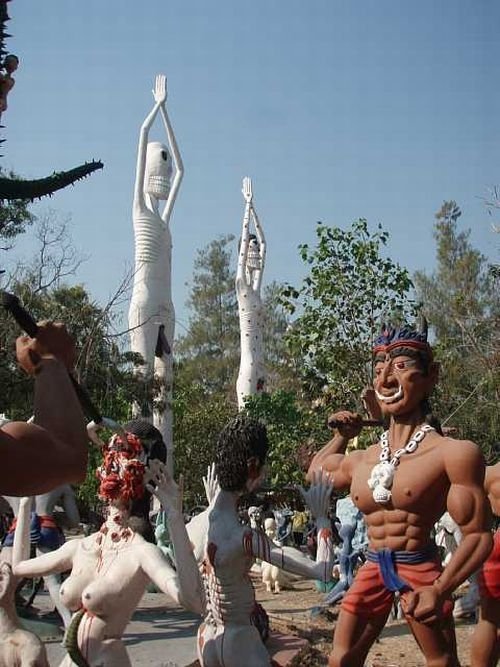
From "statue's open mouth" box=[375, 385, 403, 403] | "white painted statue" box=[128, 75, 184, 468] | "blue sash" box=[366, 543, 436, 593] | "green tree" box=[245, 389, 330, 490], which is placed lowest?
"blue sash" box=[366, 543, 436, 593]

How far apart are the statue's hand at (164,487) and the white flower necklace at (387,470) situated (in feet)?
4.13

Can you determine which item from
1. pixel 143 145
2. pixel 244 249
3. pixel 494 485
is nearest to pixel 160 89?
pixel 143 145

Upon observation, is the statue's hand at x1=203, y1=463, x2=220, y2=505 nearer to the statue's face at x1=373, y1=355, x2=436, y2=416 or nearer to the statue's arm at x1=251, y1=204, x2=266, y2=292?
the statue's face at x1=373, y1=355, x2=436, y2=416

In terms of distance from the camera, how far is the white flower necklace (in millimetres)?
4309

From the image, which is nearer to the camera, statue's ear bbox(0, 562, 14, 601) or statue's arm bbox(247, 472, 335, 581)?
statue's arm bbox(247, 472, 335, 581)

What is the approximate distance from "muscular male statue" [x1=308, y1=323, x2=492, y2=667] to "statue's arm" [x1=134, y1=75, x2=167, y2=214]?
15641mm

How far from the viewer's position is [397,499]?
4273 mm

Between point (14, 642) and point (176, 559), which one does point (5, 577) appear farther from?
point (176, 559)

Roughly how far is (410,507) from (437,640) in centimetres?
61

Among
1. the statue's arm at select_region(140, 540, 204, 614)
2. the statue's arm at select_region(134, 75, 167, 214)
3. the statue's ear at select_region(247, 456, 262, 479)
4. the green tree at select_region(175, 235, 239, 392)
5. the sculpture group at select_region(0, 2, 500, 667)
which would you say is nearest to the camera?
the statue's arm at select_region(140, 540, 204, 614)

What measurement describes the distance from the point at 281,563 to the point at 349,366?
7917mm

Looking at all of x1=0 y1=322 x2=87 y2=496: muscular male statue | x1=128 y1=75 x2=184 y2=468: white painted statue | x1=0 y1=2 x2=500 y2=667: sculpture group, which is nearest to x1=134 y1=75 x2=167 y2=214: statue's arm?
x1=128 y1=75 x2=184 y2=468: white painted statue

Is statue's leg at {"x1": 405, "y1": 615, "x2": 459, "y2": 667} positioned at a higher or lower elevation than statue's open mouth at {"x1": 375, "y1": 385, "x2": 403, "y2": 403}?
lower

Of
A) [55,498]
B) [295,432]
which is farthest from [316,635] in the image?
[295,432]
